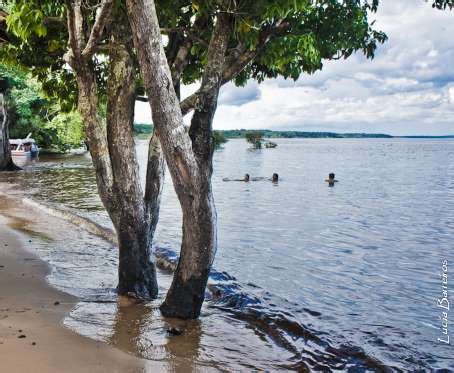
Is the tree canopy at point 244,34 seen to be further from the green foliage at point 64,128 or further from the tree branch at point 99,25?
the green foliage at point 64,128

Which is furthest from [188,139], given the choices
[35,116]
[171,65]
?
[35,116]

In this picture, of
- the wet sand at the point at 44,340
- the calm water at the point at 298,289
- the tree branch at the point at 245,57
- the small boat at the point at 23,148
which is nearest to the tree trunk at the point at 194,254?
the calm water at the point at 298,289

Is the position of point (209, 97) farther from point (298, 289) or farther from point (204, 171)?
point (298, 289)

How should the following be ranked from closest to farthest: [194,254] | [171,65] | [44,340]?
[44,340]
[194,254]
[171,65]

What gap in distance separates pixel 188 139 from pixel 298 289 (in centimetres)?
580

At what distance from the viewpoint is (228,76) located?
716cm

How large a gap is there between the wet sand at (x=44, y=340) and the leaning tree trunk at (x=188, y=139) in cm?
143

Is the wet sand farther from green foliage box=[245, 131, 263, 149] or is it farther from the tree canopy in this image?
green foliage box=[245, 131, 263, 149]

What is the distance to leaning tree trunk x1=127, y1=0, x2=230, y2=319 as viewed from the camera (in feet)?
19.2

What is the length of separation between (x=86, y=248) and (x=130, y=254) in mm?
5933

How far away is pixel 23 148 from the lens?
4688cm

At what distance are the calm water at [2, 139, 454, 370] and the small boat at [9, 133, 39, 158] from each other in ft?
79.1

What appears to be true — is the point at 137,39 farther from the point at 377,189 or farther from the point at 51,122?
the point at 51,122

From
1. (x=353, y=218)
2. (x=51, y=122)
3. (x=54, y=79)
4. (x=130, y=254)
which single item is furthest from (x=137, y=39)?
(x=51, y=122)
